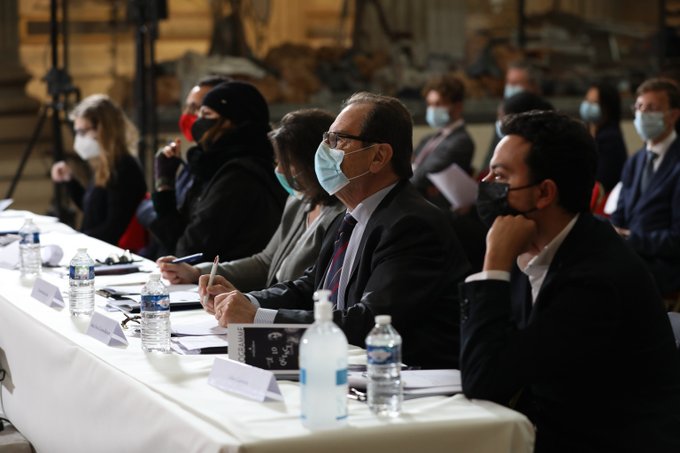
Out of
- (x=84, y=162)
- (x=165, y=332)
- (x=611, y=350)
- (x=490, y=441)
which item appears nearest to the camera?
(x=490, y=441)

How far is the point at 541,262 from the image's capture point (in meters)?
2.60

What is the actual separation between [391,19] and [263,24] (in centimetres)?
138

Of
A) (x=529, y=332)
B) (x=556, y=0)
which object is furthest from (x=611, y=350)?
(x=556, y=0)

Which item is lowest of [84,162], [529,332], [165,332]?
[84,162]

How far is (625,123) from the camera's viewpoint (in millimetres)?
11508

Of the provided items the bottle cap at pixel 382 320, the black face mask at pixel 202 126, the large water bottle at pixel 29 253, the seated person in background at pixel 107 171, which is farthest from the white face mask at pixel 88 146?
the bottle cap at pixel 382 320

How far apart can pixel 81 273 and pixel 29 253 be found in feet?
2.70

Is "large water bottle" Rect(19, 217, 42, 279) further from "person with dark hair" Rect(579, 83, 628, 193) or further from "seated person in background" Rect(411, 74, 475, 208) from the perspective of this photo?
"person with dark hair" Rect(579, 83, 628, 193)

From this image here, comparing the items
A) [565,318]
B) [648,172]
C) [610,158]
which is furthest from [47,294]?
[610,158]

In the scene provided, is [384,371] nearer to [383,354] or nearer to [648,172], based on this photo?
[383,354]

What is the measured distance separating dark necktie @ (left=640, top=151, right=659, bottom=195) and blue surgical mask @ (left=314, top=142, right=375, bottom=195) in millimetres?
2910

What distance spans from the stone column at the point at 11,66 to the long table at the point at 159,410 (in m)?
6.10

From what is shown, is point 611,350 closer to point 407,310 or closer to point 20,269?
point 407,310

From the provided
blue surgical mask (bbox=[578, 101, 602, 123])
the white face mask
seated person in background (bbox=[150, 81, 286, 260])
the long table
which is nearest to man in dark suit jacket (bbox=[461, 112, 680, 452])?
the long table
